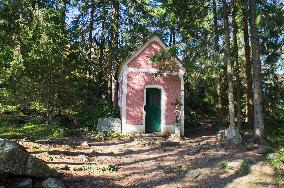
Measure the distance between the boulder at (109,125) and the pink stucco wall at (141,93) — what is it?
0.79 metres

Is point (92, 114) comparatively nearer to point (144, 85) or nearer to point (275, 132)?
point (144, 85)

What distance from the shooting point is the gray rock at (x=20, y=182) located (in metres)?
8.25

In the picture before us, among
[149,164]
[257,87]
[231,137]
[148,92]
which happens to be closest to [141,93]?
[148,92]

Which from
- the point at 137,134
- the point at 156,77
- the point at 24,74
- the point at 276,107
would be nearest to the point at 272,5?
the point at 156,77

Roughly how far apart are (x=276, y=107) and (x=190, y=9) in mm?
11274

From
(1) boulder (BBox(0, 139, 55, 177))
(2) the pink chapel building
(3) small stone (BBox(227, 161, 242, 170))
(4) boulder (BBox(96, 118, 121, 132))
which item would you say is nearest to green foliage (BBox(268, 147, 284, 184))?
(3) small stone (BBox(227, 161, 242, 170))

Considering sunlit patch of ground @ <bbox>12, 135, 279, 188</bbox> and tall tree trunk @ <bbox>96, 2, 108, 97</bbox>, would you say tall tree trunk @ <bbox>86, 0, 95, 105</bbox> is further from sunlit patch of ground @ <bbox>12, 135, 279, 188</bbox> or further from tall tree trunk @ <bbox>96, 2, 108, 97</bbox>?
sunlit patch of ground @ <bbox>12, 135, 279, 188</bbox>

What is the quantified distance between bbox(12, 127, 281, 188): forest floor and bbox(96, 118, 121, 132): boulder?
305cm

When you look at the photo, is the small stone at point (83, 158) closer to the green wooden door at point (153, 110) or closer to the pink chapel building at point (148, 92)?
the pink chapel building at point (148, 92)

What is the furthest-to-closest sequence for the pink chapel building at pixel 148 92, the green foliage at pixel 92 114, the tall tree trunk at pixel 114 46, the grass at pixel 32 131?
the tall tree trunk at pixel 114 46
the green foliage at pixel 92 114
the pink chapel building at pixel 148 92
the grass at pixel 32 131

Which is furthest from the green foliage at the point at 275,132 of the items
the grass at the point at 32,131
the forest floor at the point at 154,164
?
the grass at the point at 32,131

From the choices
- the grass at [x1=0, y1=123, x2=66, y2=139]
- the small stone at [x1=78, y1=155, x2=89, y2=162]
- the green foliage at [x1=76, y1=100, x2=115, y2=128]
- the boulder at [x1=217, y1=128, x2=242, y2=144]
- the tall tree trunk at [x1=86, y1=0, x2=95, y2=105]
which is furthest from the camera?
the tall tree trunk at [x1=86, y1=0, x2=95, y2=105]

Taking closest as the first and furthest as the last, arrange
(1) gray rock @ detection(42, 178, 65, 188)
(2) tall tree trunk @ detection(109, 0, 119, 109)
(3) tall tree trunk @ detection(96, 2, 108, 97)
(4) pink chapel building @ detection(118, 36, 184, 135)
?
(1) gray rock @ detection(42, 178, 65, 188), (4) pink chapel building @ detection(118, 36, 184, 135), (2) tall tree trunk @ detection(109, 0, 119, 109), (3) tall tree trunk @ detection(96, 2, 108, 97)

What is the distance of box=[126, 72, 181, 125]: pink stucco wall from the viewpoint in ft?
62.6
